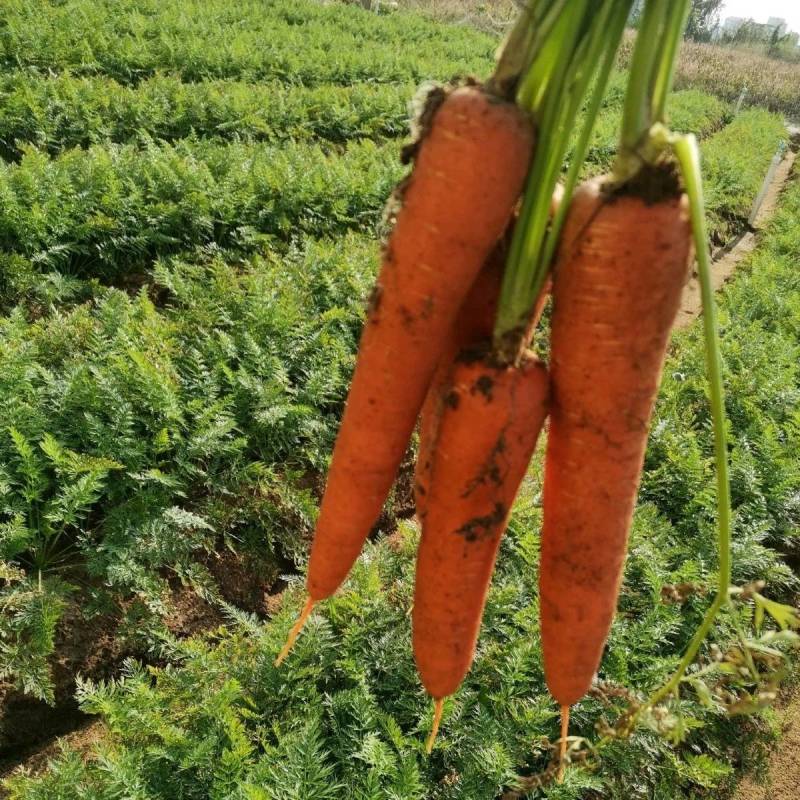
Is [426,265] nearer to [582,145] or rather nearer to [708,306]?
[582,145]

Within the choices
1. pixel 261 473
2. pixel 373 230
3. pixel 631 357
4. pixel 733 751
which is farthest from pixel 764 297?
pixel 631 357

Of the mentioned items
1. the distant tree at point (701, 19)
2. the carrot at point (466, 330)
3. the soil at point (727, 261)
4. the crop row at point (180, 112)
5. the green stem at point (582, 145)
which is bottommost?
the soil at point (727, 261)

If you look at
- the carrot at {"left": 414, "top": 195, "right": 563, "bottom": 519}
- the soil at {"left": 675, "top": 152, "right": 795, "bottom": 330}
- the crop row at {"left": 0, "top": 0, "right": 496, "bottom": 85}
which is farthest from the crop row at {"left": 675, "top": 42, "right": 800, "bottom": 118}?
the carrot at {"left": 414, "top": 195, "right": 563, "bottom": 519}

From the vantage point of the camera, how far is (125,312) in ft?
12.4

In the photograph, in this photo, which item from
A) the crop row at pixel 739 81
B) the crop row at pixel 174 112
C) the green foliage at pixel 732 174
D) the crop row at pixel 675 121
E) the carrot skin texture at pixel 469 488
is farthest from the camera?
the crop row at pixel 739 81

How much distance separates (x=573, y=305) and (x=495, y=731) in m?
1.80

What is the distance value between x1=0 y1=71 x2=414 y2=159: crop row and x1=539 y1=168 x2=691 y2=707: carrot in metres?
5.67

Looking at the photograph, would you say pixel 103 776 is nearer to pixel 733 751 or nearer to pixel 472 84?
pixel 472 84

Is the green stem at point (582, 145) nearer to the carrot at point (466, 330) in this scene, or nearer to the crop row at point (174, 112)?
the carrot at point (466, 330)

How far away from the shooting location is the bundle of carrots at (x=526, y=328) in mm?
989

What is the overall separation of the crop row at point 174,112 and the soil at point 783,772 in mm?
6255

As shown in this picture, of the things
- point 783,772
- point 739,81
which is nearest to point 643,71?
point 783,772

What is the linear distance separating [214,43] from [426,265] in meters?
10.7

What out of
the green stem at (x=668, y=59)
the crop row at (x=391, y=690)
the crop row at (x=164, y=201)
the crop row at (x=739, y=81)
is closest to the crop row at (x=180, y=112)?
the crop row at (x=164, y=201)
